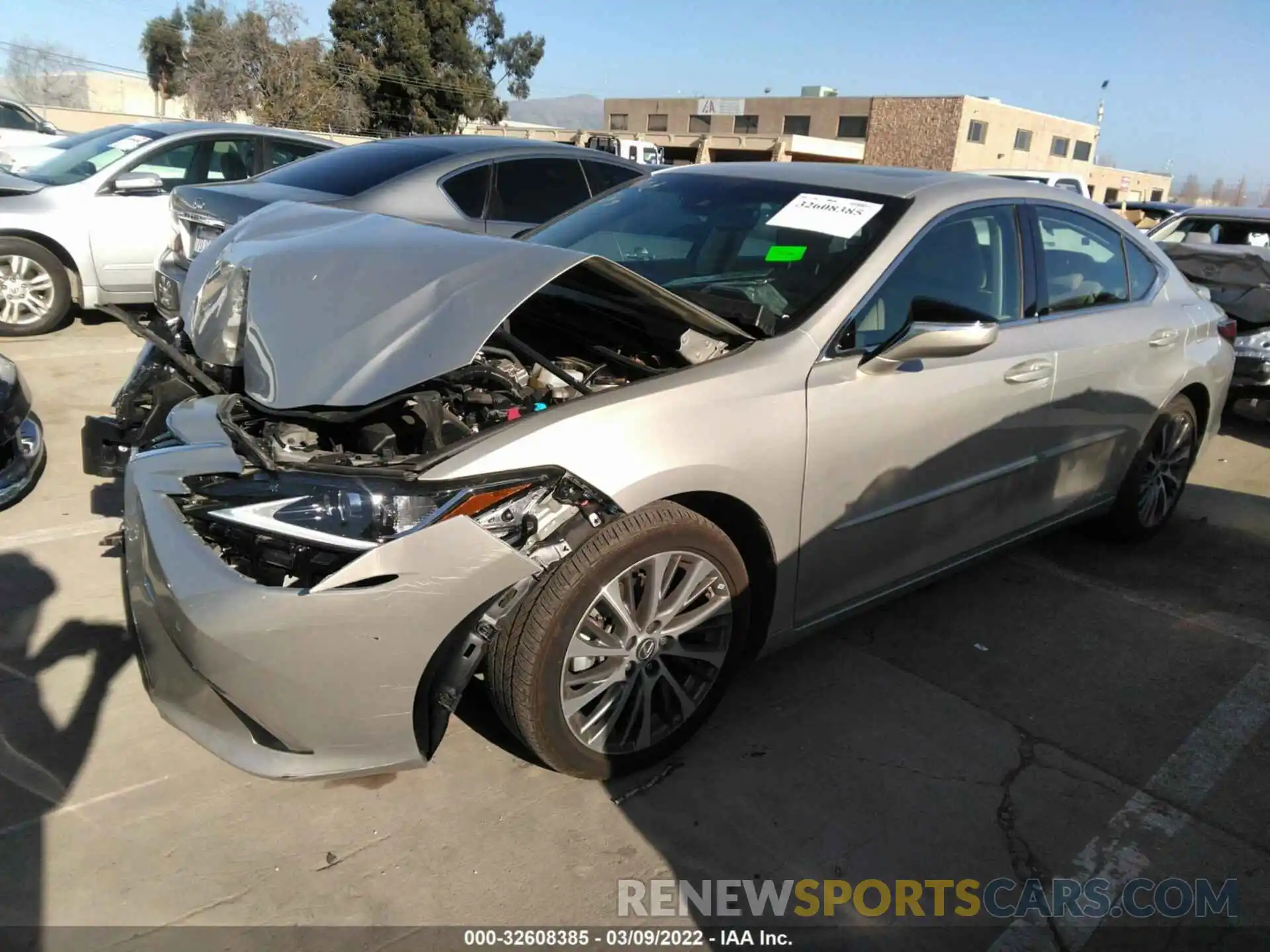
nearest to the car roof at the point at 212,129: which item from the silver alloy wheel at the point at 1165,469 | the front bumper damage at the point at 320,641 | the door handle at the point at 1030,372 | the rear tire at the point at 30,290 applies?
the rear tire at the point at 30,290

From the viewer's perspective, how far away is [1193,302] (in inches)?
182

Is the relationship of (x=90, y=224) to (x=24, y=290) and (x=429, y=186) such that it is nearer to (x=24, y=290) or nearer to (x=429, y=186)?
(x=24, y=290)

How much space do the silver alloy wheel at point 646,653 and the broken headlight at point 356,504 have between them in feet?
1.22

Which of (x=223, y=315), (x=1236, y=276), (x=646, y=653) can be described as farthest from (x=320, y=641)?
(x=1236, y=276)

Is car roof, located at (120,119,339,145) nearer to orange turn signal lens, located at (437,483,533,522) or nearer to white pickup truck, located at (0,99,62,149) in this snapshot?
orange turn signal lens, located at (437,483,533,522)

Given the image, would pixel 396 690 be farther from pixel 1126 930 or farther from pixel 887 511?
pixel 1126 930

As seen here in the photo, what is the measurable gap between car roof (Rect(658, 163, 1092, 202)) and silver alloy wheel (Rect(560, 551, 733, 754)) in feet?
5.47

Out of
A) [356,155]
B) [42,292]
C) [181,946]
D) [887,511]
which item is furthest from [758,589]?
[42,292]

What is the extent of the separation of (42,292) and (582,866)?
681cm

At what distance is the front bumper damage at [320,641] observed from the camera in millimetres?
2102

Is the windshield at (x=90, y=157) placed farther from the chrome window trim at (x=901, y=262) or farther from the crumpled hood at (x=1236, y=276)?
the crumpled hood at (x=1236, y=276)

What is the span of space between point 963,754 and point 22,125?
18.1m

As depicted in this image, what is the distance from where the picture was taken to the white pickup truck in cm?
1453

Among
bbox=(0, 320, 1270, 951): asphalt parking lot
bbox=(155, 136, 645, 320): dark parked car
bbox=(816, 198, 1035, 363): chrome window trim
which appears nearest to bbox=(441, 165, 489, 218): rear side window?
bbox=(155, 136, 645, 320): dark parked car
